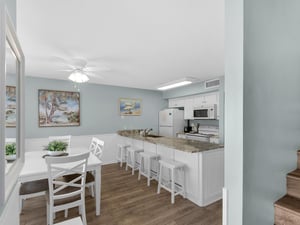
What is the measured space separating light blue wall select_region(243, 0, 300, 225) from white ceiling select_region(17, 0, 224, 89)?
485 millimetres

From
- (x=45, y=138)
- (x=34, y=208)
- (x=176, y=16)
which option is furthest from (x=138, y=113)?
(x=176, y=16)

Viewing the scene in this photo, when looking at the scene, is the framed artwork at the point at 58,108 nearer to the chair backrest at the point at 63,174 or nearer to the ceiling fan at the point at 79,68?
the ceiling fan at the point at 79,68

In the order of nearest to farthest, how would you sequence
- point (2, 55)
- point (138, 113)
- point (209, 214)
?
point (2, 55)
point (209, 214)
point (138, 113)

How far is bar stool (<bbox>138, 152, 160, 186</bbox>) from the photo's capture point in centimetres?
298

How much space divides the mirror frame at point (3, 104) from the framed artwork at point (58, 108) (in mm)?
3033

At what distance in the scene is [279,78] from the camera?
112 centimetres

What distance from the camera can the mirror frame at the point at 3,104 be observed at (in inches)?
23.2

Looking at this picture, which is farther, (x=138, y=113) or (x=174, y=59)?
(x=138, y=113)

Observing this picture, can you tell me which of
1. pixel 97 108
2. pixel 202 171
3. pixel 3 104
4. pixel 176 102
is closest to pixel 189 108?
pixel 176 102

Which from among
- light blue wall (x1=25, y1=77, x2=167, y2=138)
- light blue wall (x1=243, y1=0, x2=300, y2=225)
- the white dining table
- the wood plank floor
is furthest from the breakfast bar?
light blue wall (x1=25, y1=77, x2=167, y2=138)

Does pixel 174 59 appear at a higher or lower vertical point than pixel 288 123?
higher

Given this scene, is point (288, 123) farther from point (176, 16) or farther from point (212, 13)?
point (176, 16)

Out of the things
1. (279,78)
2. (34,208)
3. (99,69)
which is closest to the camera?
(279,78)

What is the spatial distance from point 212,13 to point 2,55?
5.02ft
